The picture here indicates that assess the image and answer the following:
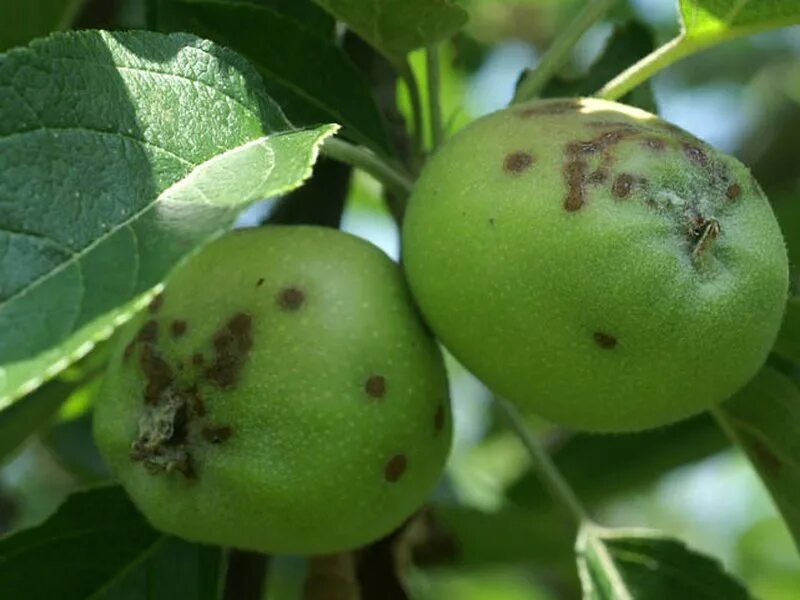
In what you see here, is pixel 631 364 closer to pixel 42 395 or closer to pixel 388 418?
pixel 388 418

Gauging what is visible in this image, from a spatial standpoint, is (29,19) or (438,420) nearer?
(438,420)

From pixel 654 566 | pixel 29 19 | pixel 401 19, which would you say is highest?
pixel 401 19

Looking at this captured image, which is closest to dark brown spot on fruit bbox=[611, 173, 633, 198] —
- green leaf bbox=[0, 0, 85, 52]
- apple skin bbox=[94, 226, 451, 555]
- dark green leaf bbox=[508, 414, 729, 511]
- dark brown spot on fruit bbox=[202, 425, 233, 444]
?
apple skin bbox=[94, 226, 451, 555]

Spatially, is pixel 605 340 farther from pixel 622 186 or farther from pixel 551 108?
pixel 551 108

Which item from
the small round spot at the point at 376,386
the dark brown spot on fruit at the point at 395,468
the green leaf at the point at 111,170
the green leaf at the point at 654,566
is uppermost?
the green leaf at the point at 111,170

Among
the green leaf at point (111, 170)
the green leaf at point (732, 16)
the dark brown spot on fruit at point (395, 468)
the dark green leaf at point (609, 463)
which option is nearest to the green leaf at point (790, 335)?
the green leaf at point (732, 16)

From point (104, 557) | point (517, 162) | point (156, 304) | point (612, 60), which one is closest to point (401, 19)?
point (517, 162)

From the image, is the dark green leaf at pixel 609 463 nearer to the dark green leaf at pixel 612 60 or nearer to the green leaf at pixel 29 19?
the dark green leaf at pixel 612 60

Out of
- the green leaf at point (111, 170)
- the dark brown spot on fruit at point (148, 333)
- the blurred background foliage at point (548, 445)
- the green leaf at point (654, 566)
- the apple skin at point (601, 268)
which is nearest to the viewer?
the green leaf at point (111, 170)
